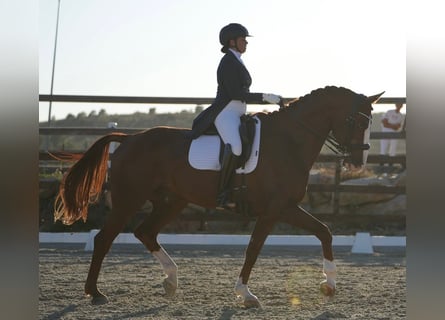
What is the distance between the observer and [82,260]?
26.3ft

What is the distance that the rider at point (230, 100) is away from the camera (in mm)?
5410

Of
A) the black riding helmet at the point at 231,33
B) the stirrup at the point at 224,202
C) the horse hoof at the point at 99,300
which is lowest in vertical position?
the horse hoof at the point at 99,300

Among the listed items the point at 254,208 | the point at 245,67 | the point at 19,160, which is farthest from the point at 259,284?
the point at 19,160

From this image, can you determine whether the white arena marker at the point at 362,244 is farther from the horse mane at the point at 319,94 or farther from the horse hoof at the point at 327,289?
the horse hoof at the point at 327,289

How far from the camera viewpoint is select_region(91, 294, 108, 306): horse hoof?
513 cm

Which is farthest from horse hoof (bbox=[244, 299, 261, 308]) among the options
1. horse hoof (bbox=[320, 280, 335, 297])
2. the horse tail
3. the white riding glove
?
the horse tail

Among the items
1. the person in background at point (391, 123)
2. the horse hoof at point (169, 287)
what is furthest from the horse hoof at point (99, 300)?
the person in background at point (391, 123)

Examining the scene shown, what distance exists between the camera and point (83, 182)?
5.91 meters

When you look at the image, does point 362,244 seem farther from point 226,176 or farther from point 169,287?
point 169,287

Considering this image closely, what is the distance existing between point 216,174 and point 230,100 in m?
0.62

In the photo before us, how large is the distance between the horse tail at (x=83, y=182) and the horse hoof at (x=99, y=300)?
85 centimetres

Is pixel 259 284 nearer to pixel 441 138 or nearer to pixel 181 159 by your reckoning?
pixel 181 159

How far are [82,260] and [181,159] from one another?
9.69 feet

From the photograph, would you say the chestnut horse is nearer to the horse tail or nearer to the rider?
the horse tail
